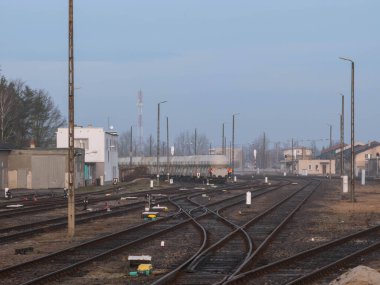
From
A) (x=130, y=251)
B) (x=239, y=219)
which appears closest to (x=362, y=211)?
(x=239, y=219)

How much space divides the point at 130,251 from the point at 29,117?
76.5m

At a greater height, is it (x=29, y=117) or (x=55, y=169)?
(x=29, y=117)

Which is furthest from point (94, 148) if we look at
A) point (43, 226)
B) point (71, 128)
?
point (71, 128)

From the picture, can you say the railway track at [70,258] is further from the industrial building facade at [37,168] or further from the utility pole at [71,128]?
the industrial building facade at [37,168]

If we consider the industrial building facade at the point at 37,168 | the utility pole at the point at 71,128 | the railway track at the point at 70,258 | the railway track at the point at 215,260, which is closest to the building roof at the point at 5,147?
the industrial building facade at the point at 37,168

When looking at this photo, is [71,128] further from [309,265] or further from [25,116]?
[25,116]

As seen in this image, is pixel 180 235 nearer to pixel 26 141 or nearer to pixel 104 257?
pixel 104 257

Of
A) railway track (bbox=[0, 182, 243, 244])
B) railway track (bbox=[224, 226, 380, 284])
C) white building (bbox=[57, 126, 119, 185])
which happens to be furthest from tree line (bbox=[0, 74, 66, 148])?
railway track (bbox=[224, 226, 380, 284])

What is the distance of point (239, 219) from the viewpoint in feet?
88.7

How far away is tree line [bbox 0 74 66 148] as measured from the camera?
8112 cm

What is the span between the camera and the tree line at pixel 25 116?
81125 mm

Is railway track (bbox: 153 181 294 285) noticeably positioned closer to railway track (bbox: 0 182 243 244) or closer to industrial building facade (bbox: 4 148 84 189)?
railway track (bbox: 0 182 243 244)

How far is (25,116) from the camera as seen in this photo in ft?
289

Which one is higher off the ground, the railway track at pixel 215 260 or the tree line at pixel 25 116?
the tree line at pixel 25 116
